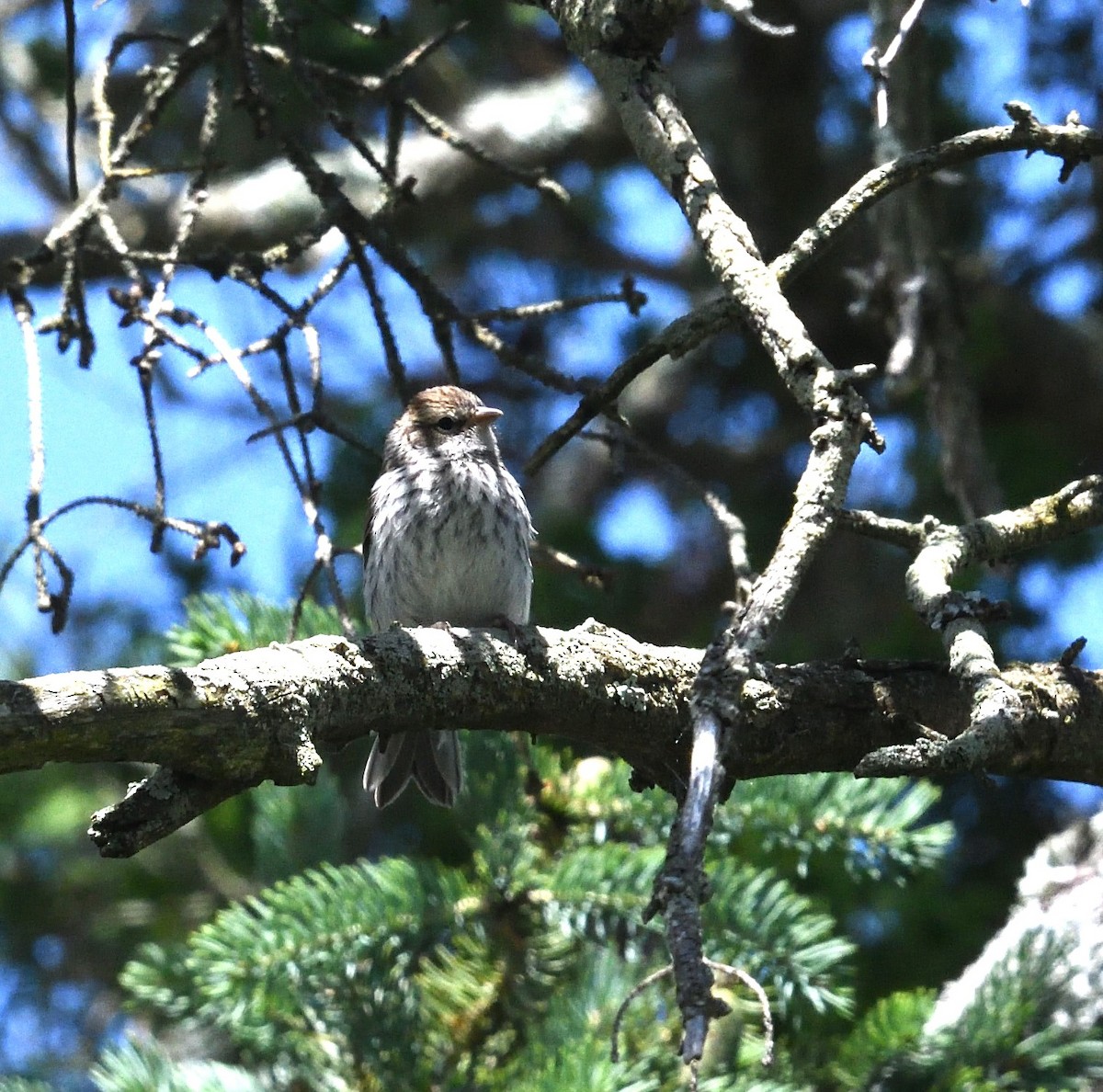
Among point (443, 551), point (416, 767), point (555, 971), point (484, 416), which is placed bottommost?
point (555, 971)

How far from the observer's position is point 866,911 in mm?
4898

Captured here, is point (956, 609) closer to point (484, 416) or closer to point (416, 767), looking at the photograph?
point (416, 767)

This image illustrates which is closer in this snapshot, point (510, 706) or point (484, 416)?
point (510, 706)

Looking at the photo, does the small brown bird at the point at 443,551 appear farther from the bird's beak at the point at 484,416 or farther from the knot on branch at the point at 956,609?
the knot on branch at the point at 956,609

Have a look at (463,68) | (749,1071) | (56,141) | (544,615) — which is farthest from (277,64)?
(56,141)

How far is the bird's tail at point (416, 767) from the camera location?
437cm

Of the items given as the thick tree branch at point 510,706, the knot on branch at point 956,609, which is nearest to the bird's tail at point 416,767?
the thick tree branch at point 510,706

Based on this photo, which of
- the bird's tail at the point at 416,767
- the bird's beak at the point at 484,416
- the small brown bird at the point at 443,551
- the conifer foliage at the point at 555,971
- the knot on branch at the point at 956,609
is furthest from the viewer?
the bird's beak at the point at 484,416

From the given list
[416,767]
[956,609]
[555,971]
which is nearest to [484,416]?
[416,767]

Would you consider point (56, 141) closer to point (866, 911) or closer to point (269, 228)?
A: point (269, 228)

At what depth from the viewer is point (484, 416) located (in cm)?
525

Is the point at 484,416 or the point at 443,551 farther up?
the point at 484,416

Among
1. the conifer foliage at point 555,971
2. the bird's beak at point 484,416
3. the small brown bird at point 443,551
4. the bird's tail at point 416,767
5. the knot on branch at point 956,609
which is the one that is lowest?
the conifer foliage at point 555,971

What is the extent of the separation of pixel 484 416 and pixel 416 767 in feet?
4.58
